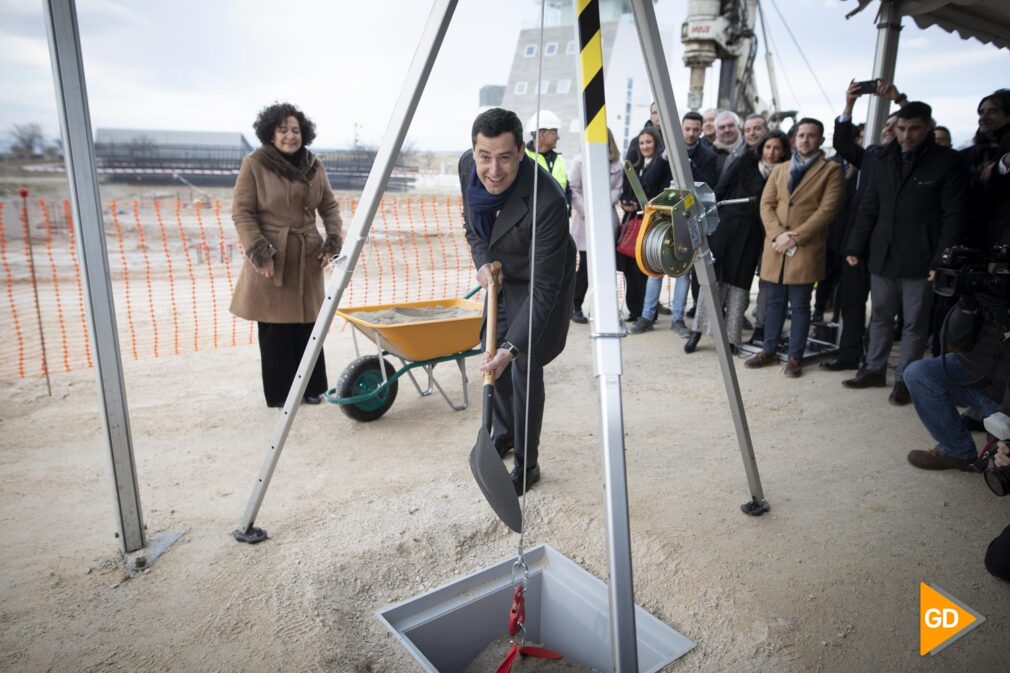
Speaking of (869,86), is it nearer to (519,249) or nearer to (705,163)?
(705,163)

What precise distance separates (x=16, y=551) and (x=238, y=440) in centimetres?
128

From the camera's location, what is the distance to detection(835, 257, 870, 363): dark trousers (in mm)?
4812

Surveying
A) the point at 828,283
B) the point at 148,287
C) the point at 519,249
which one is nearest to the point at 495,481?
the point at 519,249

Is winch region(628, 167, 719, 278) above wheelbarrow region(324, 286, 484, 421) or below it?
above

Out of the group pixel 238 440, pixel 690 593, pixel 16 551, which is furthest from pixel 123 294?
pixel 690 593

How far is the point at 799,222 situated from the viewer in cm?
467

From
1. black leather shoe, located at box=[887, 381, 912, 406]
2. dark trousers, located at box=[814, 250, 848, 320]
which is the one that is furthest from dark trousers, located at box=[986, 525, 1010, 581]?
dark trousers, located at box=[814, 250, 848, 320]

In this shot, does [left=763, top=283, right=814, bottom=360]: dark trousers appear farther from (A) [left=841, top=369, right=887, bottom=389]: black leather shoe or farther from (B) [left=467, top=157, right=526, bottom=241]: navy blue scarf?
(B) [left=467, top=157, right=526, bottom=241]: navy blue scarf

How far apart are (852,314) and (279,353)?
4.19 m

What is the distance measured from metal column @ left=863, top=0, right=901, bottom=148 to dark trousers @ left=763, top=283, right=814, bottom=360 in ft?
4.32

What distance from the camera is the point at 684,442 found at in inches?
146

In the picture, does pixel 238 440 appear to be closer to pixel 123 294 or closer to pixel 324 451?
pixel 324 451

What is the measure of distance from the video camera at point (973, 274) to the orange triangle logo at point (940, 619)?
1323mm

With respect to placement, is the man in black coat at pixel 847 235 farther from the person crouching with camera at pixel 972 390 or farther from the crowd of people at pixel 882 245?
the person crouching with camera at pixel 972 390
